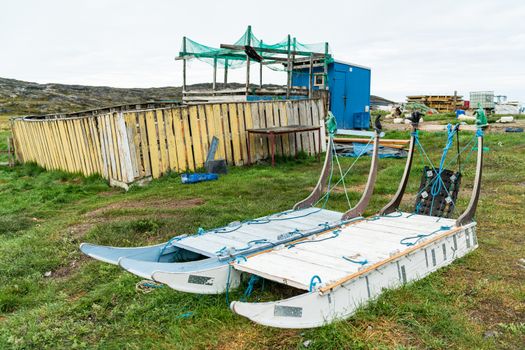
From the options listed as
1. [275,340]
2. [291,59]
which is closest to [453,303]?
[275,340]

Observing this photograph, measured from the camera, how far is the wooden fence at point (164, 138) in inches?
437

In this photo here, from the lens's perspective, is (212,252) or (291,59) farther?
(291,59)

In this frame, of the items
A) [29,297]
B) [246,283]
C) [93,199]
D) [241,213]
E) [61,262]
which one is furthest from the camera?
[93,199]

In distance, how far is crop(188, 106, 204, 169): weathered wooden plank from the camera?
39.6 feet

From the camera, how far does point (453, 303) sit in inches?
178

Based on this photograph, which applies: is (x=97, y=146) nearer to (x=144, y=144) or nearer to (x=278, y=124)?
(x=144, y=144)

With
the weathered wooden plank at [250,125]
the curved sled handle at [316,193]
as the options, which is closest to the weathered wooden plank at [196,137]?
the weathered wooden plank at [250,125]

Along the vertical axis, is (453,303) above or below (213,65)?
below

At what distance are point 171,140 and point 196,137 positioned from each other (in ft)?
2.57

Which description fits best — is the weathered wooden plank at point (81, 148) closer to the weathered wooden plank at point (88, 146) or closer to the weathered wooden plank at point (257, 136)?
the weathered wooden plank at point (88, 146)

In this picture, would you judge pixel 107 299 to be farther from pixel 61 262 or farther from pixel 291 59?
pixel 291 59

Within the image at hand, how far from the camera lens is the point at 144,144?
11.1 m

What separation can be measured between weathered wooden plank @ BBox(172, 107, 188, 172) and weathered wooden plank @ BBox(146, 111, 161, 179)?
0.57m

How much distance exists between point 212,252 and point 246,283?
498mm
